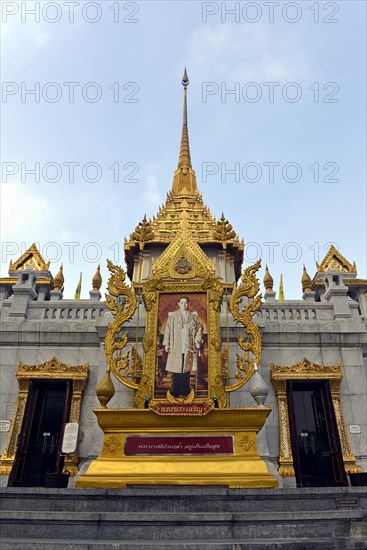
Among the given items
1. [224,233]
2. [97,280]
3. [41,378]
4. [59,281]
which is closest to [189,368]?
[224,233]

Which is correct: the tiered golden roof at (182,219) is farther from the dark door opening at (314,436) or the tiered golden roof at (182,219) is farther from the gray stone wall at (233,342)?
the dark door opening at (314,436)

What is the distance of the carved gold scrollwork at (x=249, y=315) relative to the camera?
12.2 m

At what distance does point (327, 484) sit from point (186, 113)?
29.3 m

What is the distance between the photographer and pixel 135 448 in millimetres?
10812

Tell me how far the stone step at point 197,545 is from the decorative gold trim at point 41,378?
7.72 meters

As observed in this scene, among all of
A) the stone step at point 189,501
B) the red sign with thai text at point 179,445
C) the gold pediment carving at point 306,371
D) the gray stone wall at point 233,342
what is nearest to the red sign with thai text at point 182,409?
the red sign with thai text at point 179,445

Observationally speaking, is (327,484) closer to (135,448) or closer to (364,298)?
(135,448)

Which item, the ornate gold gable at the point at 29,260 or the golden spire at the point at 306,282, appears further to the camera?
the ornate gold gable at the point at 29,260

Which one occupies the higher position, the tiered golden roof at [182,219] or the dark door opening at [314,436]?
the tiered golden roof at [182,219]

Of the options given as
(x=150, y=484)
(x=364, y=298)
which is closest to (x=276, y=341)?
(x=150, y=484)

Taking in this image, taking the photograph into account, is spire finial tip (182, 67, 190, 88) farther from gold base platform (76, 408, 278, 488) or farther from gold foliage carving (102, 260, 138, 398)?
gold base platform (76, 408, 278, 488)

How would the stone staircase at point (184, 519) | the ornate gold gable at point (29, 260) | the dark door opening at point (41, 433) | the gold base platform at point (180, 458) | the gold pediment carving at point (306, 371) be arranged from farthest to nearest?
1. the ornate gold gable at point (29, 260)
2. the gold pediment carving at point (306, 371)
3. the dark door opening at point (41, 433)
4. the gold base platform at point (180, 458)
5. the stone staircase at point (184, 519)

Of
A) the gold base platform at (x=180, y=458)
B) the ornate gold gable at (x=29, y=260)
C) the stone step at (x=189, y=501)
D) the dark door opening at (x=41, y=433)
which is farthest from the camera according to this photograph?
the ornate gold gable at (x=29, y=260)

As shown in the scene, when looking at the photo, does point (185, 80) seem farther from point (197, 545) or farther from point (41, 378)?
point (197, 545)
